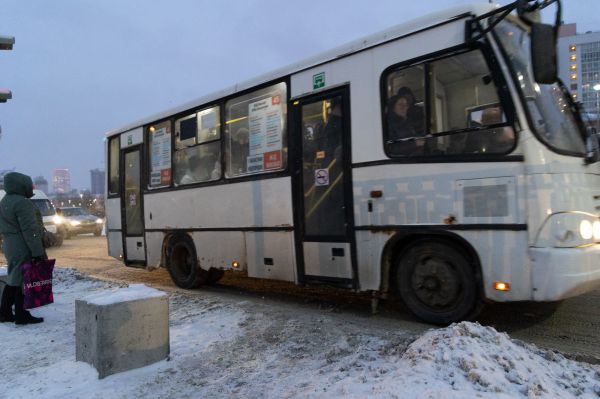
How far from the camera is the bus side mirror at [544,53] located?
428cm

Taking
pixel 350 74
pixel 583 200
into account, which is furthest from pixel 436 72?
pixel 583 200

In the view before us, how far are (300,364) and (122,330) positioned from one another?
151cm

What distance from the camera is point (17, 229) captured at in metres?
5.98

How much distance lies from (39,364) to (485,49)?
513cm

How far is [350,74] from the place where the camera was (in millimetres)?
5672

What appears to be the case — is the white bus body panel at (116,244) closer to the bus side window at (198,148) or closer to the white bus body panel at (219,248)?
the bus side window at (198,148)

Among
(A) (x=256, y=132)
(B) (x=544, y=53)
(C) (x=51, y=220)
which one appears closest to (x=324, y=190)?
(A) (x=256, y=132)

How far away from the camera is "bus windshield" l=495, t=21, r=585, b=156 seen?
4.48 m

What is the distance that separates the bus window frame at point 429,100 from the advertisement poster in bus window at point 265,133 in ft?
5.61

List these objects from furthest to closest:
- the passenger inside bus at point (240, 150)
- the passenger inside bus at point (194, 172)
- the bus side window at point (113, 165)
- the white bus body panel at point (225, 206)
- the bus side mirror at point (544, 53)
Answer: the bus side window at point (113, 165) → the passenger inside bus at point (194, 172) → the passenger inside bus at point (240, 150) → the white bus body panel at point (225, 206) → the bus side mirror at point (544, 53)

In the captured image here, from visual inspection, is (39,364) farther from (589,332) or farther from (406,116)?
(589,332)

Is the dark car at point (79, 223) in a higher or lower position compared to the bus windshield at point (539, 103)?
lower

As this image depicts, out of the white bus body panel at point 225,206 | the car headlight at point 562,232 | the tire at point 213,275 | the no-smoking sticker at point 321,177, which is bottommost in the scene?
the tire at point 213,275

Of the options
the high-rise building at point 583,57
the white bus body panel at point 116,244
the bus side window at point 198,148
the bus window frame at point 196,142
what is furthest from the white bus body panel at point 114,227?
the high-rise building at point 583,57
